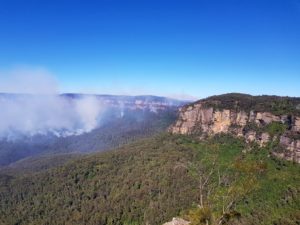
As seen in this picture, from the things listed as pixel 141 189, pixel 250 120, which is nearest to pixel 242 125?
pixel 250 120

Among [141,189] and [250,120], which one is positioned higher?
[250,120]

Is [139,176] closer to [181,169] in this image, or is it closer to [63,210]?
[181,169]

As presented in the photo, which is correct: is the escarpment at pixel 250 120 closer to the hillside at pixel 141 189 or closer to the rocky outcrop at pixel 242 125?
the rocky outcrop at pixel 242 125

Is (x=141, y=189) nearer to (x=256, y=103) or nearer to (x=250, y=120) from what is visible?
(x=250, y=120)

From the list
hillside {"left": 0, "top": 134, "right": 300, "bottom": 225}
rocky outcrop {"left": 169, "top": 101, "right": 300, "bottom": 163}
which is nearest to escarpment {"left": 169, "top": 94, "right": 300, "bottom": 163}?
rocky outcrop {"left": 169, "top": 101, "right": 300, "bottom": 163}

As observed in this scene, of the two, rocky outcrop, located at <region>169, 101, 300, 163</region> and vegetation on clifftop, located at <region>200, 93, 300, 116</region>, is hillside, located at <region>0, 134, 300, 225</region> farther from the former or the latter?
vegetation on clifftop, located at <region>200, 93, 300, 116</region>

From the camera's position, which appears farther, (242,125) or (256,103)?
(256,103)

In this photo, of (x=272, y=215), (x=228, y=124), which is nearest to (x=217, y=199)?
(x=272, y=215)
